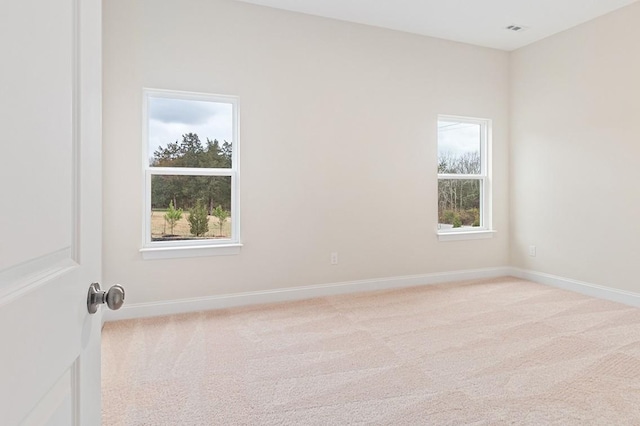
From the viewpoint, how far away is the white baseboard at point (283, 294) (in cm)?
359

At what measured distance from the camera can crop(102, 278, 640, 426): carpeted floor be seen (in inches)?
80.5

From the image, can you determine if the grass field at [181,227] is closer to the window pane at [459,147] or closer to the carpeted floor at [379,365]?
the carpeted floor at [379,365]

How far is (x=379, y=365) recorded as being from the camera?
2594 mm

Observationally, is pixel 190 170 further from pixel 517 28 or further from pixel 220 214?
pixel 517 28

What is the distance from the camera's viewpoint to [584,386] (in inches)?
90.7

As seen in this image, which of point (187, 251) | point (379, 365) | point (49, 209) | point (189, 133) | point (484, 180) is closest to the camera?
point (49, 209)

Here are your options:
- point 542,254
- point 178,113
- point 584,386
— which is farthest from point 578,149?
point 178,113

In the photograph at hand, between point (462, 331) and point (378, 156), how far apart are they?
7.01 ft

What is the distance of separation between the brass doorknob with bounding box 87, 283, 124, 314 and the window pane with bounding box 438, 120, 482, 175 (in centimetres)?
462

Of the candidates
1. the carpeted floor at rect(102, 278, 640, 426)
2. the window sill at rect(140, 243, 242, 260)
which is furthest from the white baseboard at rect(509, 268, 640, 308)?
the window sill at rect(140, 243, 242, 260)

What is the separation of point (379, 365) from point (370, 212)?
2.17m

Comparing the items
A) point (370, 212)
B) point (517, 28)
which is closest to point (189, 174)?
point (370, 212)

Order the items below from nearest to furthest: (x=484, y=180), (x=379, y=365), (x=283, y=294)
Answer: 1. (x=379, y=365)
2. (x=283, y=294)
3. (x=484, y=180)

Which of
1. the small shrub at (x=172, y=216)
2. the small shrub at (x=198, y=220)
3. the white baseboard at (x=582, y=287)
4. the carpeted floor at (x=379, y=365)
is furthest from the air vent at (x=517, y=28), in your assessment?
the small shrub at (x=172, y=216)
